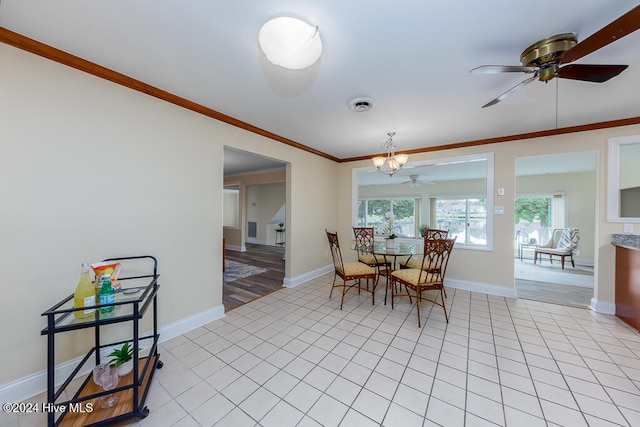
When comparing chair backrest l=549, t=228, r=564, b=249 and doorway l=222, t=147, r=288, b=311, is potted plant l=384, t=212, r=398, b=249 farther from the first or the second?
chair backrest l=549, t=228, r=564, b=249

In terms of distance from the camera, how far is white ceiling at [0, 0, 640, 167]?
4.00 feet

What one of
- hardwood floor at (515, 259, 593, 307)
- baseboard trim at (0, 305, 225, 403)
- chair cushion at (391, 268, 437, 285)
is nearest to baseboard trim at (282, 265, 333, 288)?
chair cushion at (391, 268, 437, 285)

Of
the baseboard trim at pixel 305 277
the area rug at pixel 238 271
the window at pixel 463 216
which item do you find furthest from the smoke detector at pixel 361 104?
the window at pixel 463 216

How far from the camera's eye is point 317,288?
3.57 meters

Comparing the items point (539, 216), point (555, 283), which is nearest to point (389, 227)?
point (555, 283)

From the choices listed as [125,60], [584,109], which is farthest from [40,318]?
[584,109]

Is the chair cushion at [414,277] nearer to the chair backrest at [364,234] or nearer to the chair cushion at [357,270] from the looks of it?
the chair cushion at [357,270]

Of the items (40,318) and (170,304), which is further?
(170,304)

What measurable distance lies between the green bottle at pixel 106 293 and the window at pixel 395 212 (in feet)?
20.9

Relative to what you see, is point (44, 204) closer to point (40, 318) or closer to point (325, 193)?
point (40, 318)

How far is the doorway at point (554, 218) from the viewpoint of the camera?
388 centimetres

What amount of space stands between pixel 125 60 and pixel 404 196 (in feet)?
23.9

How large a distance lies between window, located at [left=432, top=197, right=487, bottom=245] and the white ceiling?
13.3ft

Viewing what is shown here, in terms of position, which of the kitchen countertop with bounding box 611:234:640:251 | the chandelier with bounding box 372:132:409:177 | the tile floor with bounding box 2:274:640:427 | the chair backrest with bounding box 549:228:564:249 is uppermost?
the chandelier with bounding box 372:132:409:177
